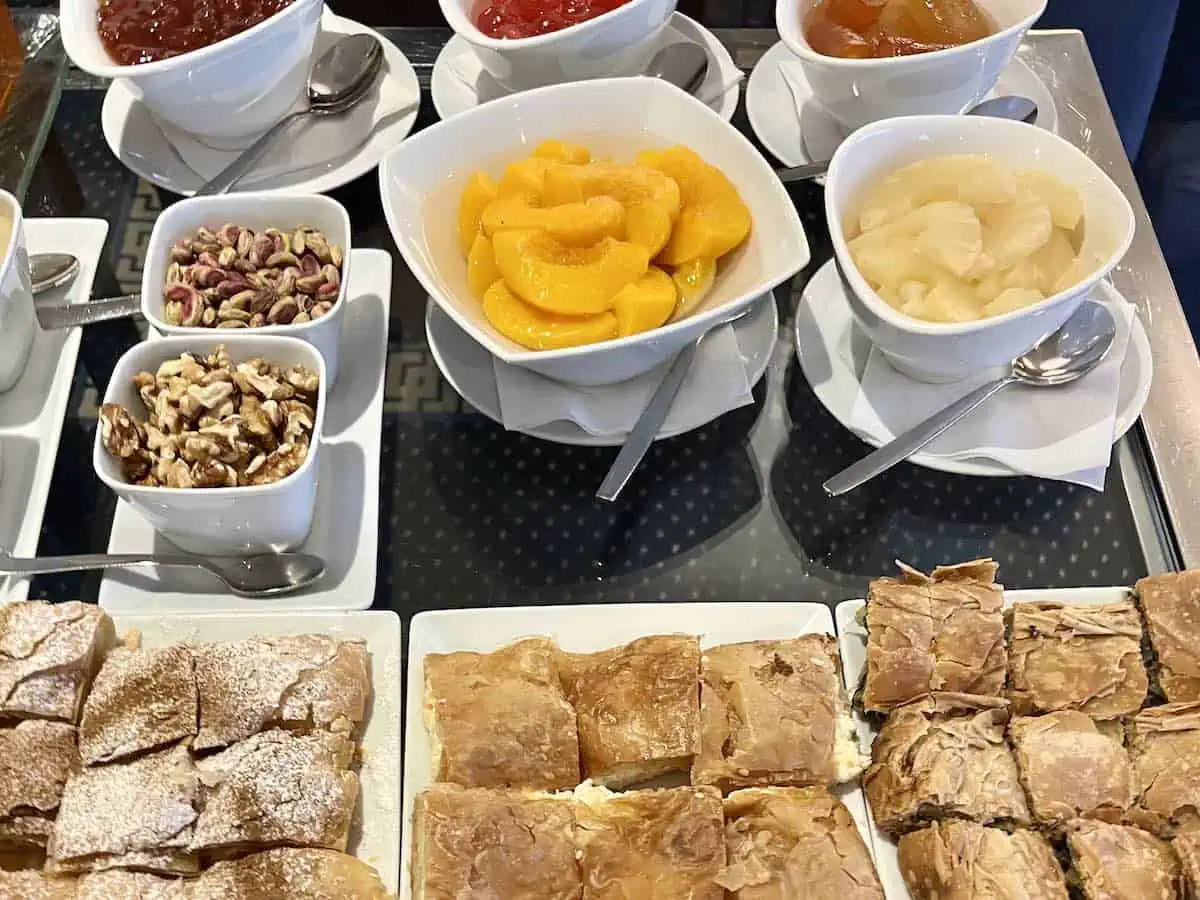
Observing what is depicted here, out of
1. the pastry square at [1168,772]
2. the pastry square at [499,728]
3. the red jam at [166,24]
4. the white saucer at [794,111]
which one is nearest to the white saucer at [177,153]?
the red jam at [166,24]

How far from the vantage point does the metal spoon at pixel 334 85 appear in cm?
196

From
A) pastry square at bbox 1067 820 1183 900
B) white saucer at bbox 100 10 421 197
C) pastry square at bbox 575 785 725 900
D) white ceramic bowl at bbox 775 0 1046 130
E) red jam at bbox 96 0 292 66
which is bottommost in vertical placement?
pastry square at bbox 1067 820 1183 900

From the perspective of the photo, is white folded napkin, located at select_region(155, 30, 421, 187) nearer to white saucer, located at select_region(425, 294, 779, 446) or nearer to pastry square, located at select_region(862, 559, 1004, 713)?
white saucer, located at select_region(425, 294, 779, 446)

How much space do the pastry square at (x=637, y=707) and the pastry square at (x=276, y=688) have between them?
0.30m

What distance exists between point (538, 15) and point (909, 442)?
3.33 ft

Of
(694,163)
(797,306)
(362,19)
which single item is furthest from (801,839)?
(362,19)

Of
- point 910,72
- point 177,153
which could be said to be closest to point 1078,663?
point 910,72

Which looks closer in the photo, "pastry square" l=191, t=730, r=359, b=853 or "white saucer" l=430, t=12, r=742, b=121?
"pastry square" l=191, t=730, r=359, b=853

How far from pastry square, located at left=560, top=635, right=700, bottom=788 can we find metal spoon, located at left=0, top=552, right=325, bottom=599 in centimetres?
40

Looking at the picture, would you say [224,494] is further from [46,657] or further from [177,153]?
[177,153]

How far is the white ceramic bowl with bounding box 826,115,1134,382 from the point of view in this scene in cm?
153

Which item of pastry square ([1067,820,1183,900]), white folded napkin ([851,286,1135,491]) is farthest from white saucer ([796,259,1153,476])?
pastry square ([1067,820,1183,900])

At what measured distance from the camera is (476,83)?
2.13 metres

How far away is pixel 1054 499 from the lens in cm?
176
